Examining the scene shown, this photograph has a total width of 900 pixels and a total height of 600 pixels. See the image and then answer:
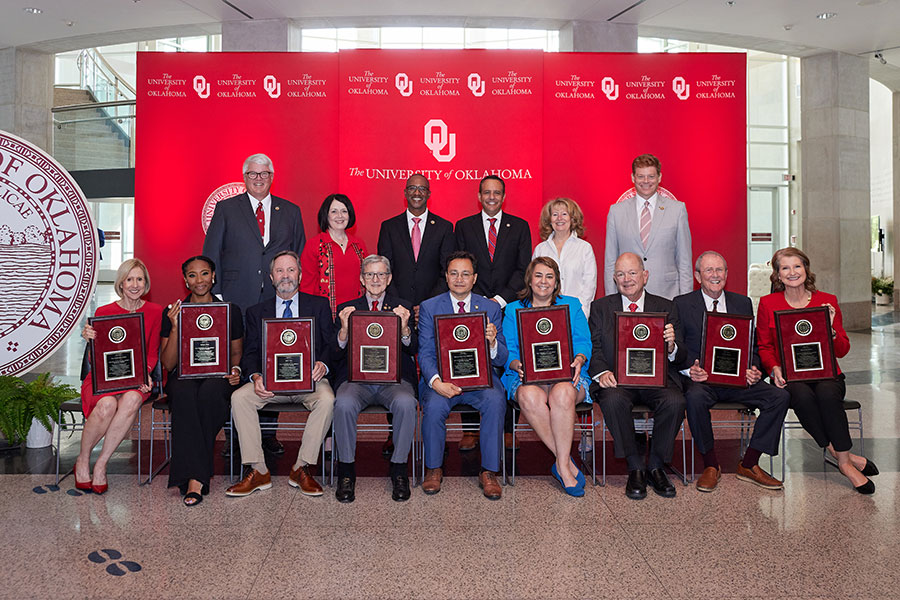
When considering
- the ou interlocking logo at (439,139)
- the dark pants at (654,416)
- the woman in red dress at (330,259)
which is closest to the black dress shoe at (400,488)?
the dark pants at (654,416)

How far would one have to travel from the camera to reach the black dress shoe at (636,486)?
381cm

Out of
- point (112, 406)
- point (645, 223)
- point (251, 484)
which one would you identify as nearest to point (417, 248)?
point (645, 223)

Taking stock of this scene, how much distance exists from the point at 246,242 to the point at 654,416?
3.00 meters

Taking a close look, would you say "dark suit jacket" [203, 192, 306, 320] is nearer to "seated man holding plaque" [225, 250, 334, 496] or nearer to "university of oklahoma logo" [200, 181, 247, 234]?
"seated man holding plaque" [225, 250, 334, 496]

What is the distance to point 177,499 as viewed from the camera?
3.79 metres

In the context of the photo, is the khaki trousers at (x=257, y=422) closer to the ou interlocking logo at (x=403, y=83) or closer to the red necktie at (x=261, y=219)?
the red necktie at (x=261, y=219)

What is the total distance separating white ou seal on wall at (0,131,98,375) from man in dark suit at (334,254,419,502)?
217 cm

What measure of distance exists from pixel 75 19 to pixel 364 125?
4.63 meters

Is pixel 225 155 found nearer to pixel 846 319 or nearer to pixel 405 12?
pixel 405 12

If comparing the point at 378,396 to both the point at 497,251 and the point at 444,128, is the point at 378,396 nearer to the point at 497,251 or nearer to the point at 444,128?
the point at 497,251

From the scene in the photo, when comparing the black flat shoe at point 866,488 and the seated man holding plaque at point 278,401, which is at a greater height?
the seated man holding plaque at point 278,401

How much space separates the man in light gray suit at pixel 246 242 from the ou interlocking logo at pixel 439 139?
234 centimetres

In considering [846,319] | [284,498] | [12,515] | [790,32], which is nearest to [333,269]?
[284,498]

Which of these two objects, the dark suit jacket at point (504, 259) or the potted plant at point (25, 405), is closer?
the potted plant at point (25, 405)
